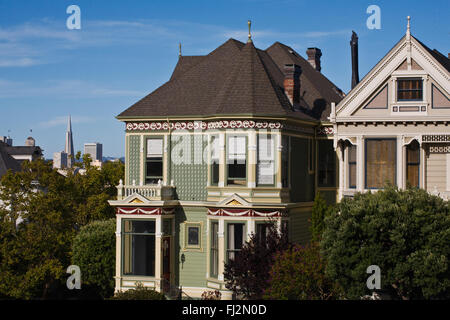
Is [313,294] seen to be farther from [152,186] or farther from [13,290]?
[13,290]

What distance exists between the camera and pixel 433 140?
34.2m

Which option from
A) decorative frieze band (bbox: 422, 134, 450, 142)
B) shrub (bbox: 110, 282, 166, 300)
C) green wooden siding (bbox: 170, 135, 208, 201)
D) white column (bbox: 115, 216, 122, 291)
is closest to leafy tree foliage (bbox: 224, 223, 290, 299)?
shrub (bbox: 110, 282, 166, 300)

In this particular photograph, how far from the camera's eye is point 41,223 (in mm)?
42375

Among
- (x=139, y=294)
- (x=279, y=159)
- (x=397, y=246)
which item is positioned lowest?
(x=139, y=294)

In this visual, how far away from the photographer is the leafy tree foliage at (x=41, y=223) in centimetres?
4044

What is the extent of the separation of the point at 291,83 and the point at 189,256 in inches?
406

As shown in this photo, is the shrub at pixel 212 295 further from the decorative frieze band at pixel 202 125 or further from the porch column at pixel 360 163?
the porch column at pixel 360 163

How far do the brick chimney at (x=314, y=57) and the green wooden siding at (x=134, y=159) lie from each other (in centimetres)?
1555

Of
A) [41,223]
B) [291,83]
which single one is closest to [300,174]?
[291,83]

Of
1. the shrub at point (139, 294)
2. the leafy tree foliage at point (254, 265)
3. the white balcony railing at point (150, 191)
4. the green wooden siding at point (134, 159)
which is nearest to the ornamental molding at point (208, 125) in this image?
the green wooden siding at point (134, 159)

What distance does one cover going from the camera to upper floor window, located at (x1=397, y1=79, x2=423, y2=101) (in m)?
34.6

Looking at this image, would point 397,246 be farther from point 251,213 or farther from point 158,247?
point 158,247

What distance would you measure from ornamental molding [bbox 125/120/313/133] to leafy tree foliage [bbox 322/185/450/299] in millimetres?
7338

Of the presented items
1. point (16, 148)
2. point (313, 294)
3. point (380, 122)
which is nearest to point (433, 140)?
point (380, 122)
